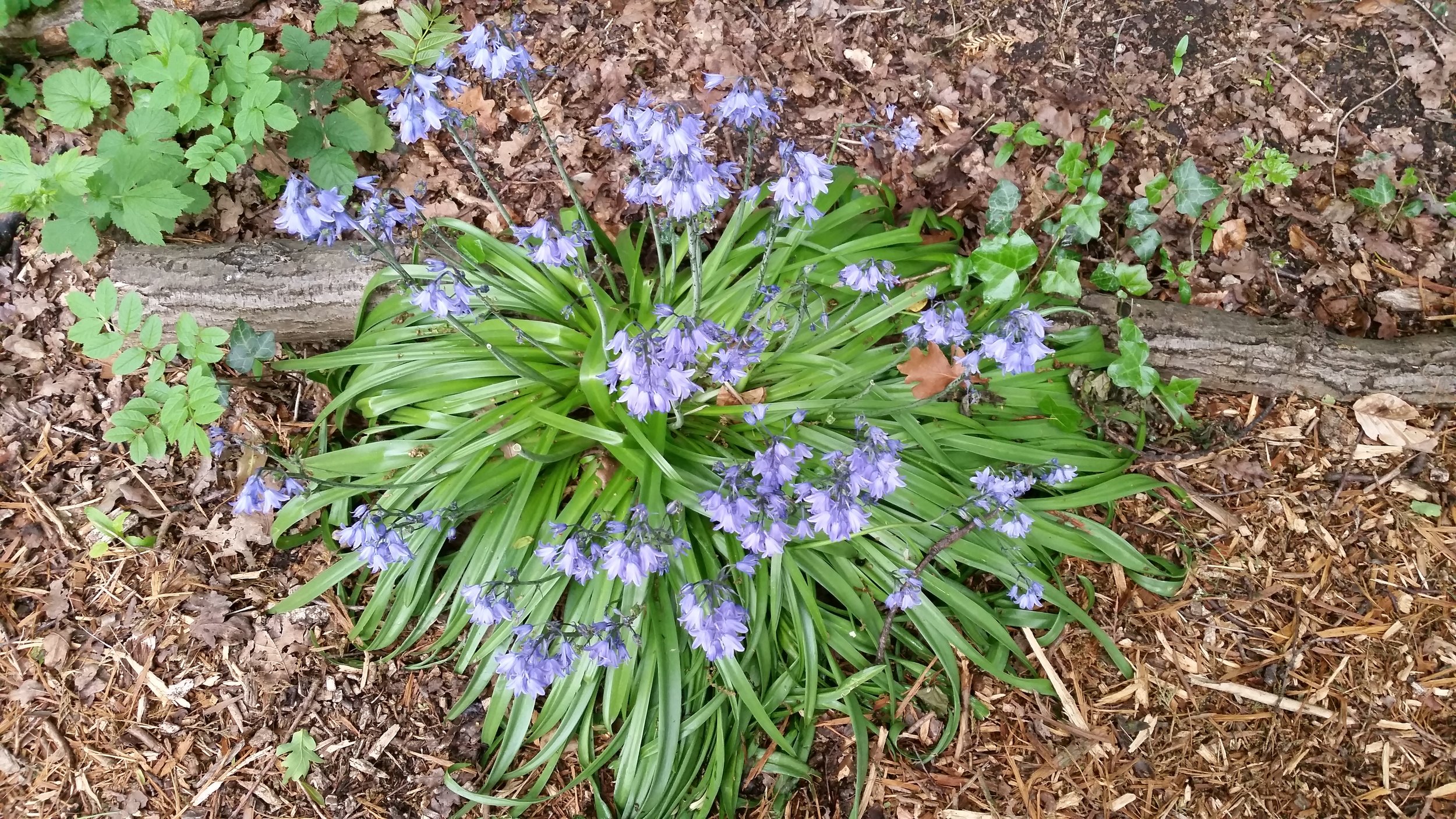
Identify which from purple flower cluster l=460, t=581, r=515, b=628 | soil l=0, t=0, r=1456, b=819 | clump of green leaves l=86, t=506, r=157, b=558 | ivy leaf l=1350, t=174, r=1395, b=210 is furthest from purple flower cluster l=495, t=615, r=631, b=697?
ivy leaf l=1350, t=174, r=1395, b=210

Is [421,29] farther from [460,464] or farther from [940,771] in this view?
[940,771]

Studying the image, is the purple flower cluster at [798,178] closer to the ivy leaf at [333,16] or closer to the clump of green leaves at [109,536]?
the ivy leaf at [333,16]

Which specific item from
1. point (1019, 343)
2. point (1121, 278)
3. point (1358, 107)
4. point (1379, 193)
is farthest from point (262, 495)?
point (1358, 107)

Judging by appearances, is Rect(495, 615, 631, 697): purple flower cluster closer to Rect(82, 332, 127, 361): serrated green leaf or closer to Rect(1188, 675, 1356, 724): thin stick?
Rect(82, 332, 127, 361): serrated green leaf

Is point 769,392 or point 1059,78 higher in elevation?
point 1059,78

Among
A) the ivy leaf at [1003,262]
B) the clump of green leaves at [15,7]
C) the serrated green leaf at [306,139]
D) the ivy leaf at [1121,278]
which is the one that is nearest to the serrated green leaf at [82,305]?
the serrated green leaf at [306,139]

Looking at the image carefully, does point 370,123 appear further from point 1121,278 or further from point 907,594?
point 1121,278

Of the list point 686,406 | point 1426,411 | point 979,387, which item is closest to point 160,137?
point 686,406
